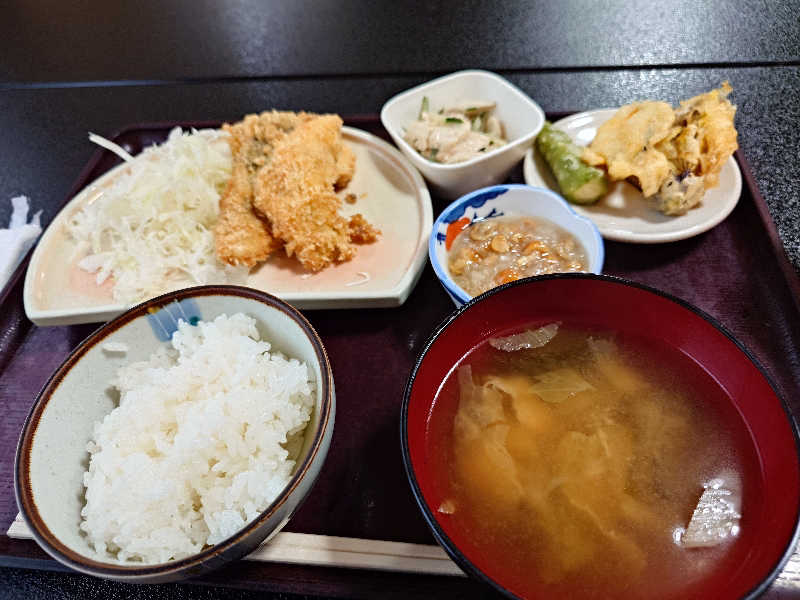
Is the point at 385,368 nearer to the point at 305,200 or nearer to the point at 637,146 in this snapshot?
the point at 305,200

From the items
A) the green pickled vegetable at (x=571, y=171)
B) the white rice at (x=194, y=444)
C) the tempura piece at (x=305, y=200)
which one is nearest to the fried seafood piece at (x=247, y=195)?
the tempura piece at (x=305, y=200)

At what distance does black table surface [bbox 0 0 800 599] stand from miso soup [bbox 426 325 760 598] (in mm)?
1199

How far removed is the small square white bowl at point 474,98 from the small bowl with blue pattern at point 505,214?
0.16 metres

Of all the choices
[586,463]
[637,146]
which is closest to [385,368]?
[586,463]

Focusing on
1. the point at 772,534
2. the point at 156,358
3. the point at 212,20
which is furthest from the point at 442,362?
the point at 212,20

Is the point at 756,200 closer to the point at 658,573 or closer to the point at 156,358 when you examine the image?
the point at 658,573

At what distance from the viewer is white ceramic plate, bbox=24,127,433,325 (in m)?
1.73

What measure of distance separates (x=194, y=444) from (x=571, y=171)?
149 cm

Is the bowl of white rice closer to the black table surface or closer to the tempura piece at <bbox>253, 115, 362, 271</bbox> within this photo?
the tempura piece at <bbox>253, 115, 362, 271</bbox>

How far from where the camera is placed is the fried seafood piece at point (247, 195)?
1881 mm

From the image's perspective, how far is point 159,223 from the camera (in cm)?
206

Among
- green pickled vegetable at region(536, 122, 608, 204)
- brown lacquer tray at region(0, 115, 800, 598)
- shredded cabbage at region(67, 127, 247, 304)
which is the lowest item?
brown lacquer tray at region(0, 115, 800, 598)

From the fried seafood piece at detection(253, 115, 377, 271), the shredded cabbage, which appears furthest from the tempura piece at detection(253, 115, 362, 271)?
the shredded cabbage

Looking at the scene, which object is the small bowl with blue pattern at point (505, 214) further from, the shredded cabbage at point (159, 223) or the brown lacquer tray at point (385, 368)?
the shredded cabbage at point (159, 223)
